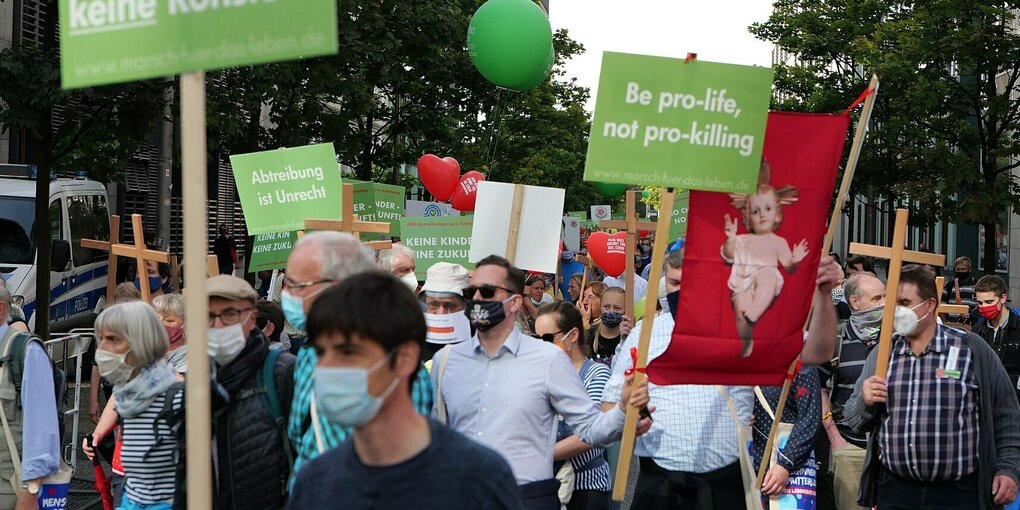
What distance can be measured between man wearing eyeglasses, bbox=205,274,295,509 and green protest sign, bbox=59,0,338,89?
1.18 metres

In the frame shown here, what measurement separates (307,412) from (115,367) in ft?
4.45

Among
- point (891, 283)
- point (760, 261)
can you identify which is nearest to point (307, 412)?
point (760, 261)

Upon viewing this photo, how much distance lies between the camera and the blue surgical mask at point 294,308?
4.36 m

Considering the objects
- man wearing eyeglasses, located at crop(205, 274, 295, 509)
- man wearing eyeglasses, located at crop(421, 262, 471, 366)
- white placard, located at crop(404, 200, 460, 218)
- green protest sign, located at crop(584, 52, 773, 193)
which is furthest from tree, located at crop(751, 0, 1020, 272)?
man wearing eyeglasses, located at crop(205, 274, 295, 509)

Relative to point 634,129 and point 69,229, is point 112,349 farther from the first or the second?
point 69,229

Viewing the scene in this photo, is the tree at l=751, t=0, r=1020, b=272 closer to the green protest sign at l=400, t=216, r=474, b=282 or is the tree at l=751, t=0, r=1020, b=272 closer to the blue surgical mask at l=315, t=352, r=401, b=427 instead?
the green protest sign at l=400, t=216, r=474, b=282

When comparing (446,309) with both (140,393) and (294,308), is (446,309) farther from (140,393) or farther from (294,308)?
(294,308)

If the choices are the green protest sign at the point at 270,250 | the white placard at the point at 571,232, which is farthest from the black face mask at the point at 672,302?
the white placard at the point at 571,232

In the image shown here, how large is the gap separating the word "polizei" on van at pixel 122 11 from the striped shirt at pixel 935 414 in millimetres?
3807

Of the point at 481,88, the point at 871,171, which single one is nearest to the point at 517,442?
the point at 481,88

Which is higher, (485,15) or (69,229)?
(485,15)

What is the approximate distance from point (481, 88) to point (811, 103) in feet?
27.8

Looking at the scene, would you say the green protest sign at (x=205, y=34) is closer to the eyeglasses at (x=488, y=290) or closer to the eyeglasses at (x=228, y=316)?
the eyeglasses at (x=228, y=316)

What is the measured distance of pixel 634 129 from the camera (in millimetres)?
5422
